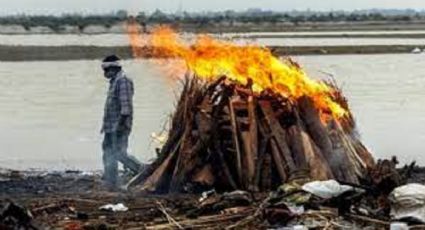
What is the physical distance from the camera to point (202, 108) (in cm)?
1335

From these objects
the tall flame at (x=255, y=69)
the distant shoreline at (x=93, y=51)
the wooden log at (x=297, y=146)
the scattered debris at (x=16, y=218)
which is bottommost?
the distant shoreline at (x=93, y=51)

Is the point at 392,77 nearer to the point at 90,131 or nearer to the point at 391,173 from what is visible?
the point at 90,131

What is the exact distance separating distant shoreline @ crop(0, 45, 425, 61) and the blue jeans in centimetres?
3751

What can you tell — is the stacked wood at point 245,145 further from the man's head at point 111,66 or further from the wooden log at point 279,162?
the man's head at point 111,66

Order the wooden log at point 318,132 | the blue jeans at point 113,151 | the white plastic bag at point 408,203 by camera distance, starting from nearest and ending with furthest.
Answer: the white plastic bag at point 408,203, the wooden log at point 318,132, the blue jeans at point 113,151

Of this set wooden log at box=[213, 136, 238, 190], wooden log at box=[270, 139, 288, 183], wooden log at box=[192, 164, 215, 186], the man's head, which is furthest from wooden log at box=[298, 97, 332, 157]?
the man's head

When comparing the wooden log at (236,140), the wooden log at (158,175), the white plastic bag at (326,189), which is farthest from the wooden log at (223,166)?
the white plastic bag at (326,189)

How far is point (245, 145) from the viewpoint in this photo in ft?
42.6

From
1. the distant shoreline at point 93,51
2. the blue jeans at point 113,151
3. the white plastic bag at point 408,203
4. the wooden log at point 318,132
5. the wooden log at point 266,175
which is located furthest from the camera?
the distant shoreline at point 93,51

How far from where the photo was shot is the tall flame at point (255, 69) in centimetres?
1358

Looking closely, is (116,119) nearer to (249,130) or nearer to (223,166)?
(223,166)

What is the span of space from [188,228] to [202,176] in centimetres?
259

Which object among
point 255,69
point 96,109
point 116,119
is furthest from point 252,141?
point 96,109

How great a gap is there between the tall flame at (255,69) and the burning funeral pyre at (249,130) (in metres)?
0.01
